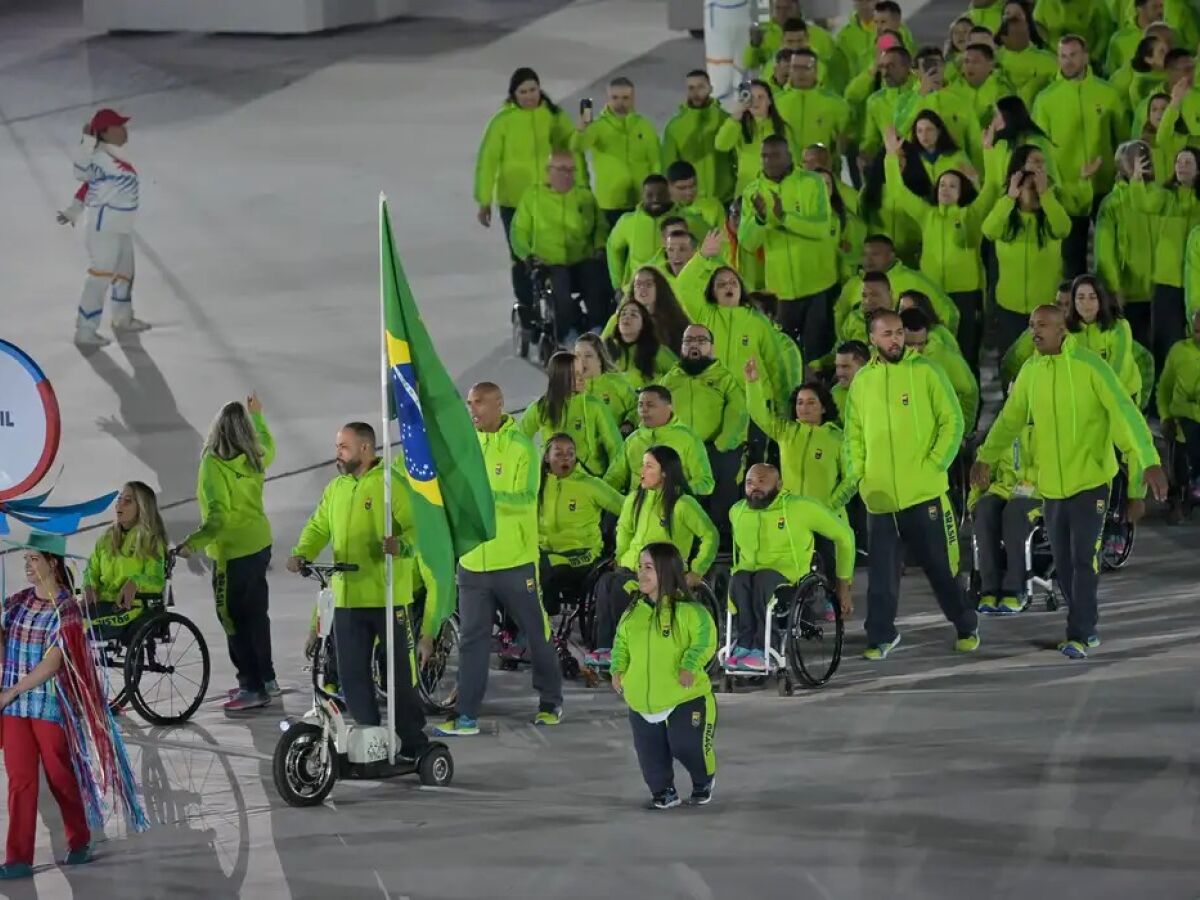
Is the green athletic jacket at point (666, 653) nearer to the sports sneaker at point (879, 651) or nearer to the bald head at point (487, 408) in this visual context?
the bald head at point (487, 408)

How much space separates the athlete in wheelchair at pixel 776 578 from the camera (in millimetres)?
13234

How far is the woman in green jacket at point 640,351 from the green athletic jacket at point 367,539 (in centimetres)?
328

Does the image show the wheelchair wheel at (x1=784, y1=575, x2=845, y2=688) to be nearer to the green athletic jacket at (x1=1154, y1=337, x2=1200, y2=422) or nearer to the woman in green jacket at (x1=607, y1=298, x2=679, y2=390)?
the woman in green jacket at (x1=607, y1=298, x2=679, y2=390)

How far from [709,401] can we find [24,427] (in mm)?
5161

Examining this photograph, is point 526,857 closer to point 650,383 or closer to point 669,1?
point 650,383

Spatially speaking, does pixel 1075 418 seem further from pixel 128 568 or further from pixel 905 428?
pixel 128 568

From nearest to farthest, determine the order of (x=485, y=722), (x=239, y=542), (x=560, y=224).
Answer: (x=485, y=722) < (x=239, y=542) < (x=560, y=224)

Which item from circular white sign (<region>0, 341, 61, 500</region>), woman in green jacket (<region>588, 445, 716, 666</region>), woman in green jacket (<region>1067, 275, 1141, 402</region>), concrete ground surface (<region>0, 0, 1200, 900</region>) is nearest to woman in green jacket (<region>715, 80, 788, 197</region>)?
concrete ground surface (<region>0, 0, 1200, 900</region>)

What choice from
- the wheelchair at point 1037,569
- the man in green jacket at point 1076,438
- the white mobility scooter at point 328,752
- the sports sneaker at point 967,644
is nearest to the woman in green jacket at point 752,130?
the wheelchair at point 1037,569

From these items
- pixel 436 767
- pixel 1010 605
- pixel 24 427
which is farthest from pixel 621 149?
pixel 24 427

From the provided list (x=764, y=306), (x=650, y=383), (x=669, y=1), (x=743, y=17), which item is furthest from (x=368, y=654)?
(x=669, y=1)

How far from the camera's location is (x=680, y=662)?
37.4 feet

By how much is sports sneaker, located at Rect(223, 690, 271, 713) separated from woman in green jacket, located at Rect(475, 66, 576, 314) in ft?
20.1

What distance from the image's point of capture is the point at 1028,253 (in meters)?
16.4
